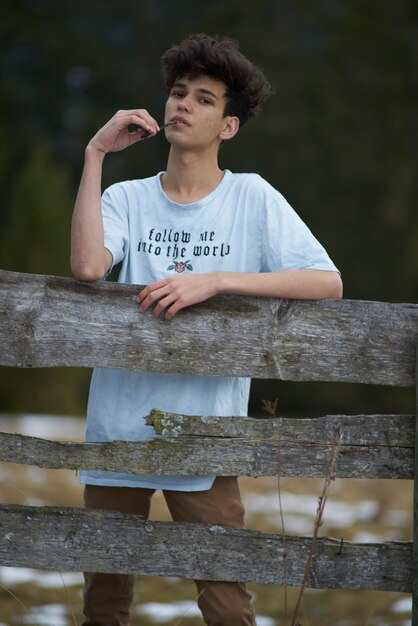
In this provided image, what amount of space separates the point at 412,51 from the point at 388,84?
760 millimetres

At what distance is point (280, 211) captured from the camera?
10.3ft

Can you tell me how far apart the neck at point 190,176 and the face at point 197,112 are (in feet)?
0.15

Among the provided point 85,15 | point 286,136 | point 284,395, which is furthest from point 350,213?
point 85,15

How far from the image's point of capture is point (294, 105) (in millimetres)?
20797

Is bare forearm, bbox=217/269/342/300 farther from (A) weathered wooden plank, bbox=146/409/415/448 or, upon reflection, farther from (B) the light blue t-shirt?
(A) weathered wooden plank, bbox=146/409/415/448

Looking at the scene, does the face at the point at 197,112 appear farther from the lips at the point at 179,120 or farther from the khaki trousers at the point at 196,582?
the khaki trousers at the point at 196,582

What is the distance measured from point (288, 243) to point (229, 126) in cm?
50

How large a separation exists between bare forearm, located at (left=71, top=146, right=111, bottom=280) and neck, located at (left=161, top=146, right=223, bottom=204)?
0.29 meters

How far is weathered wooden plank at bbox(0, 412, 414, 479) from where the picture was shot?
2.94 meters

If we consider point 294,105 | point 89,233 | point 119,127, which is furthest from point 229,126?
point 294,105

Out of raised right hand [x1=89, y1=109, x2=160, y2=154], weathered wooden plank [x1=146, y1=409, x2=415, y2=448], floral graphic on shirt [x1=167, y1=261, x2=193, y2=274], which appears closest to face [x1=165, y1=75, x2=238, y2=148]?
raised right hand [x1=89, y1=109, x2=160, y2=154]

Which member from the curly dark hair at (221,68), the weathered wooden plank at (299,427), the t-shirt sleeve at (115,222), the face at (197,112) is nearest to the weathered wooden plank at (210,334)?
the weathered wooden plank at (299,427)

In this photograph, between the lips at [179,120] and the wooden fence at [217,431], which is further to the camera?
the lips at [179,120]

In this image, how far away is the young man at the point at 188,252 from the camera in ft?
9.87
